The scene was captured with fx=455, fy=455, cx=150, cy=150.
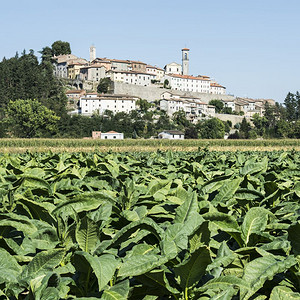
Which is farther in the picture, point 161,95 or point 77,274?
point 161,95

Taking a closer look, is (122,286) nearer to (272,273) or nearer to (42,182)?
(272,273)

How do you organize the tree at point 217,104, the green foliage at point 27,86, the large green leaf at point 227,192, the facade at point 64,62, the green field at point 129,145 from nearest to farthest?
the large green leaf at point 227,192
the green field at point 129,145
the green foliage at point 27,86
the tree at point 217,104
the facade at point 64,62

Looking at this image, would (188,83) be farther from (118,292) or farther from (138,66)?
(118,292)

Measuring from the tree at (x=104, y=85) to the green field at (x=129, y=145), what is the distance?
8062 cm

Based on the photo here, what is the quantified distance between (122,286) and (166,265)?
229mm

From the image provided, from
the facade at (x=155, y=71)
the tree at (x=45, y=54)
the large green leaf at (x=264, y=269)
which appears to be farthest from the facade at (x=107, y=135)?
the large green leaf at (x=264, y=269)

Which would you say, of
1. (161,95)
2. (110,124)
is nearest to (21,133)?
(110,124)

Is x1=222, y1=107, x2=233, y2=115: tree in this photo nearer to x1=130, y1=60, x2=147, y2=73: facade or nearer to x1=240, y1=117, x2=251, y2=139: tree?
x1=240, y1=117, x2=251, y2=139: tree

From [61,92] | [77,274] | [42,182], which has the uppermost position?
[61,92]

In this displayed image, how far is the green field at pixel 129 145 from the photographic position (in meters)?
45.5

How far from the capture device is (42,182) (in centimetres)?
316

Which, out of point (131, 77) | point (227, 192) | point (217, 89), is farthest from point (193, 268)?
point (217, 89)

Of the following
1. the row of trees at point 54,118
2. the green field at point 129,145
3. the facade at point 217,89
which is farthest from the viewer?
the facade at point 217,89

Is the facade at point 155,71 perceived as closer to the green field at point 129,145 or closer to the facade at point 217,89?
the facade at point 217,89
